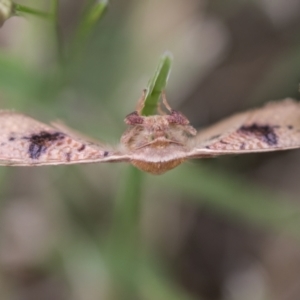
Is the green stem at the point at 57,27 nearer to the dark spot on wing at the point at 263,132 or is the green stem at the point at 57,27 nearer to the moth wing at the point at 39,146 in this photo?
A: the moth wing at the point at 39,146

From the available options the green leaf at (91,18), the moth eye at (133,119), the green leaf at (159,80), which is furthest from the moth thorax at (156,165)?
the green leaf at (91,18)

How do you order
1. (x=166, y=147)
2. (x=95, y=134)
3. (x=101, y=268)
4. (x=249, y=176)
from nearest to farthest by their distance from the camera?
(x=166, y=147) → (x=95, y=134) → (x=101, y=268) → (x=249, y=176)

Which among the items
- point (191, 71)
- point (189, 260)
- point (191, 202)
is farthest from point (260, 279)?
point (191, 71)

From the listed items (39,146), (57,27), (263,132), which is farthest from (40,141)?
(263,132)

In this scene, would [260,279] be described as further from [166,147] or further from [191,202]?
[166,147]

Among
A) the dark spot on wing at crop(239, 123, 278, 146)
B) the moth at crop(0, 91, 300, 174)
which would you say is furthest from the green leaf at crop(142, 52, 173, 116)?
the dark spot on wing at crop(239, 123, 278, 146)

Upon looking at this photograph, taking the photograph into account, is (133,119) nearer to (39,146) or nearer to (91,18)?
(39,146)
